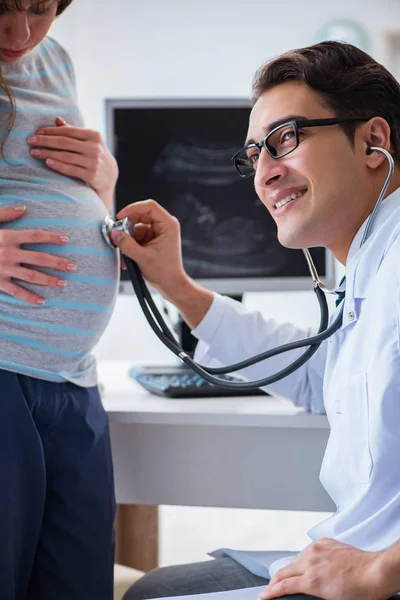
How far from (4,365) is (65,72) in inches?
19.9

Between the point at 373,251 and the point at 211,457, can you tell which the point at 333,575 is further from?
the point at 211,457

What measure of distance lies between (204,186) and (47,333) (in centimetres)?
75

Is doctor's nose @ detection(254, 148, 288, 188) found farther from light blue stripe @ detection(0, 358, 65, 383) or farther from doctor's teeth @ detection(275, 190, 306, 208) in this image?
light blue stripe @ detection(0, 358, 65, 383)

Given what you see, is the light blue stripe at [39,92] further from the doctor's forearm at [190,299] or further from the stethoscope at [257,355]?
the doctor's forearm at [190,299]

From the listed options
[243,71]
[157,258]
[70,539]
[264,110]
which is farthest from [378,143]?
→ [243,71]

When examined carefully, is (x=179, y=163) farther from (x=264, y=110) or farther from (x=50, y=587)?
(x=50, y=587)

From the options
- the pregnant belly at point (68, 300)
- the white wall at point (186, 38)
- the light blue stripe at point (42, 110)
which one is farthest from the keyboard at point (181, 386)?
the white wall at point (186, 38)

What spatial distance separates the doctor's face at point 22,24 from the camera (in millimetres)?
1054

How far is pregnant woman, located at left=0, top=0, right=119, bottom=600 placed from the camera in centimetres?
107

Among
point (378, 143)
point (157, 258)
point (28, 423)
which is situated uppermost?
point (378, 143)

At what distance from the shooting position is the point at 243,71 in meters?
3.80

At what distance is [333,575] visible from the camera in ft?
2.85

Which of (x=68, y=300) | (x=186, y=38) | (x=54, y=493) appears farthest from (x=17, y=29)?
(x=186, y=38)

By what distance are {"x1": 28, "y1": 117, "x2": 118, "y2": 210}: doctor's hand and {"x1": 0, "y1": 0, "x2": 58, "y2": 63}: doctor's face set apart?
121 mm
